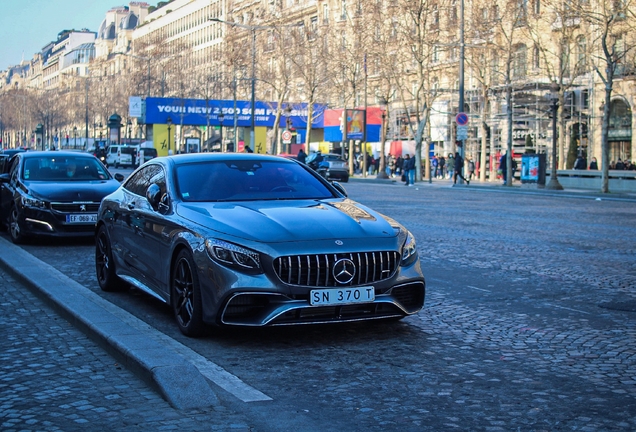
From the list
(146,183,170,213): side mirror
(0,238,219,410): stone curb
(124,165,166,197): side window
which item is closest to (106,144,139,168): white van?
(0,238,219,410): stone curb

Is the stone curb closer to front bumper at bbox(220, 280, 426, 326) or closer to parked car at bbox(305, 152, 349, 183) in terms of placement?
front bumper at bbox(220, 280, 426, 326)

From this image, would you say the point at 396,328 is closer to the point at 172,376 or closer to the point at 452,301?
the point at 452,301

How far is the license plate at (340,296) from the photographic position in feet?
20.4

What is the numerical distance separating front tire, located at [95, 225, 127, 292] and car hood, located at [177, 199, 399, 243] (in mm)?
1992

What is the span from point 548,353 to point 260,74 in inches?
2851

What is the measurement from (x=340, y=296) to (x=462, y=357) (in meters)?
0.91

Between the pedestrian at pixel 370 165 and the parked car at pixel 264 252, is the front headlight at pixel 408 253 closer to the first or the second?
the parked car at pixel 264 252

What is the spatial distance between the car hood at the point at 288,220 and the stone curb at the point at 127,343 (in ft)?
3.13

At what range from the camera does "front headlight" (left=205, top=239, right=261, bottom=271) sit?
244 inches

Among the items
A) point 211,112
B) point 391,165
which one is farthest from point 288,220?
point 211,112

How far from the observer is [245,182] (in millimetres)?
7742

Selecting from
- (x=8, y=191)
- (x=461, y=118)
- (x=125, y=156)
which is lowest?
(x=8, y=191)

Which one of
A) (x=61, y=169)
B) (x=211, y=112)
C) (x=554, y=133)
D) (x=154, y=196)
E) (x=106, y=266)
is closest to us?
(x=154, y=196)

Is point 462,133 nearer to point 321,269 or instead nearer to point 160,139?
point 321,269
